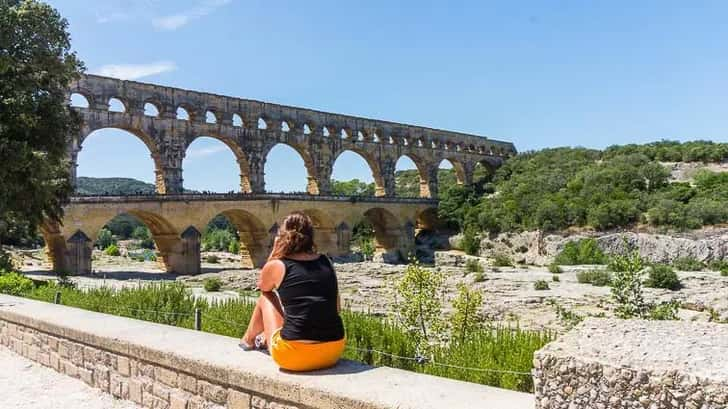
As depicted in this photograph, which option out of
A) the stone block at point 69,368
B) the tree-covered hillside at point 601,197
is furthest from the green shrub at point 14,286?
the tree-covered hillside at point 601,197

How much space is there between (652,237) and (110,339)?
33934mm

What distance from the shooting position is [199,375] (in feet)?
12.9

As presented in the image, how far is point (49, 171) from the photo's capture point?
15.1 m

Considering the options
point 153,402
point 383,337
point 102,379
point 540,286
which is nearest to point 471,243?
point 540,286

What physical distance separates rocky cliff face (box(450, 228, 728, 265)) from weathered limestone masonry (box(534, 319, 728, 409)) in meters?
28.6

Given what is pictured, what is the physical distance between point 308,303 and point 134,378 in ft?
6.82

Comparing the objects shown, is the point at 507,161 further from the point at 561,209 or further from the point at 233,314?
the point at 233,314

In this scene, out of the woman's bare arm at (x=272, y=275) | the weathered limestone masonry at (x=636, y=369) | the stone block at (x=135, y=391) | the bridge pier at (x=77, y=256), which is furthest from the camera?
the bridge pier at (x=77, y=256)

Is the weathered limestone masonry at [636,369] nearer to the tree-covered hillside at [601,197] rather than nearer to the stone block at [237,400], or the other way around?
the stone block at [237,400]

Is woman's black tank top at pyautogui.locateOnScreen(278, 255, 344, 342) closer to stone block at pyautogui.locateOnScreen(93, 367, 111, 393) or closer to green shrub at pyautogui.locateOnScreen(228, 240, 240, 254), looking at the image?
stone block at pyautogui.locateOnScreen(93, 367, 111, 393)

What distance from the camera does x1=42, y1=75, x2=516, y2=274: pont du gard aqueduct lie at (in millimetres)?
27344

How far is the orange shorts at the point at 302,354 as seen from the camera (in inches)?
135

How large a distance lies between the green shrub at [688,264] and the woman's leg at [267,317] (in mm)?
28606

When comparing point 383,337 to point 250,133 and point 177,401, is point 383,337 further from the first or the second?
point 250,133
